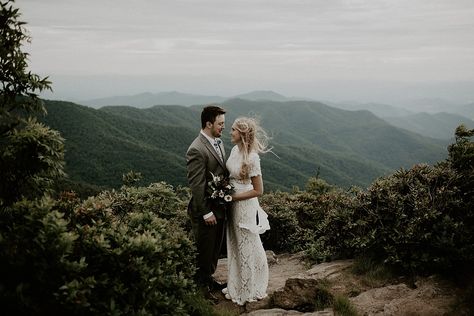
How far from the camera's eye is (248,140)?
561cm

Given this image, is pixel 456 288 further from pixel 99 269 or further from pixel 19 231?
pixel 19 231

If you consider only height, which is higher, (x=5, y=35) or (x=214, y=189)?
(x=5, y=35)

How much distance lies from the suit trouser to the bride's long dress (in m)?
0.25

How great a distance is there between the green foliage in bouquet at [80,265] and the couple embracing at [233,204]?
0.96m

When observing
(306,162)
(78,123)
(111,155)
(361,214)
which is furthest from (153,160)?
(361,214)

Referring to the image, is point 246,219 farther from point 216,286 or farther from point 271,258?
point 271,258

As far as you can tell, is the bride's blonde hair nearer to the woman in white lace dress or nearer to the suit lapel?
the woman in white lace dress

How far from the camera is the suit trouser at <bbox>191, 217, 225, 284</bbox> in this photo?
586 cm

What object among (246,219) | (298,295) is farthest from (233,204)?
(298,295)

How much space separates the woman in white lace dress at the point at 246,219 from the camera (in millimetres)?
5621

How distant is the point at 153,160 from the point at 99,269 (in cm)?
8213

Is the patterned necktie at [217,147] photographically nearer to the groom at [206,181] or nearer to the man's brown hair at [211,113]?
the groom at [206,181]

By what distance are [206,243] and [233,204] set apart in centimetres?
71

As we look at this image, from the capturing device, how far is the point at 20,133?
4254mm
